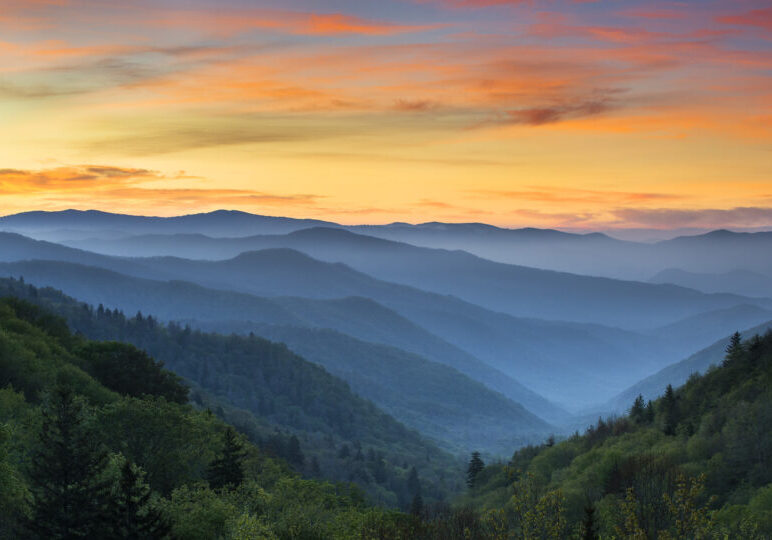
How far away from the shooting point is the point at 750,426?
66.4 m

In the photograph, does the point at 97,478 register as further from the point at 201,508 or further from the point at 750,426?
the point at 750,426

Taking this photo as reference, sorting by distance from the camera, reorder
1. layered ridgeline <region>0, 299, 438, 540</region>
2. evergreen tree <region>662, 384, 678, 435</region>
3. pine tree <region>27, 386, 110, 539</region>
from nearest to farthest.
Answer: pine tree <region>27, 386, 110, 539</region> → layered ridgeline <region>0, 299, 438, 540</region> → evergreen tree <region>662, 384, 678, 435</region>

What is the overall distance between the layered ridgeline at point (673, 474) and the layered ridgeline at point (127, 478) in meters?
12.1

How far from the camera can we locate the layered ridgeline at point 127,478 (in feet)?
120

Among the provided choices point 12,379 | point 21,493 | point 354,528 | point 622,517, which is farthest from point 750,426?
point 12,379

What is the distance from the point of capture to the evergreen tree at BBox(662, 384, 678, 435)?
93562mm

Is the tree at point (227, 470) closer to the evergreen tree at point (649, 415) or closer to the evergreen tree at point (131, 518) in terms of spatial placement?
the evergreen tree at point (131, 518)

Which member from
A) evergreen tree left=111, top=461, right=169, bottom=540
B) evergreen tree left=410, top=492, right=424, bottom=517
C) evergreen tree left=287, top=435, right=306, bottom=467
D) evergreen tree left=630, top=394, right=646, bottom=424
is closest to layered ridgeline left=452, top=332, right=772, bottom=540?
evergreen tree left=630, top=394, right=646, bottom=424

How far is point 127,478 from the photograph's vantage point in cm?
3534

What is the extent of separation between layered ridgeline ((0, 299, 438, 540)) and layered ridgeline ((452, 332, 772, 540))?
39.8ft

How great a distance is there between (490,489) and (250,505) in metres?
81.4

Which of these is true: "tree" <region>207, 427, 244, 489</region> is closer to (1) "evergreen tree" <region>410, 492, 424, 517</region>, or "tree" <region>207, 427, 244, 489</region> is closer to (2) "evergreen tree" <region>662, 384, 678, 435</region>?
(1) "evergreen tree" <region>410, 492, 424, 517</region>

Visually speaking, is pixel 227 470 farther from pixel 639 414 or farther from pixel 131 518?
pixel 639 414

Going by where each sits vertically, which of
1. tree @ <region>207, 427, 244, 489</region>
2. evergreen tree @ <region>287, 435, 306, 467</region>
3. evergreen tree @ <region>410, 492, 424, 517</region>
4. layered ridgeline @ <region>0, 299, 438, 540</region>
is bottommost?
evergreen tree @ <region>287, 435, 306, 467</region>
